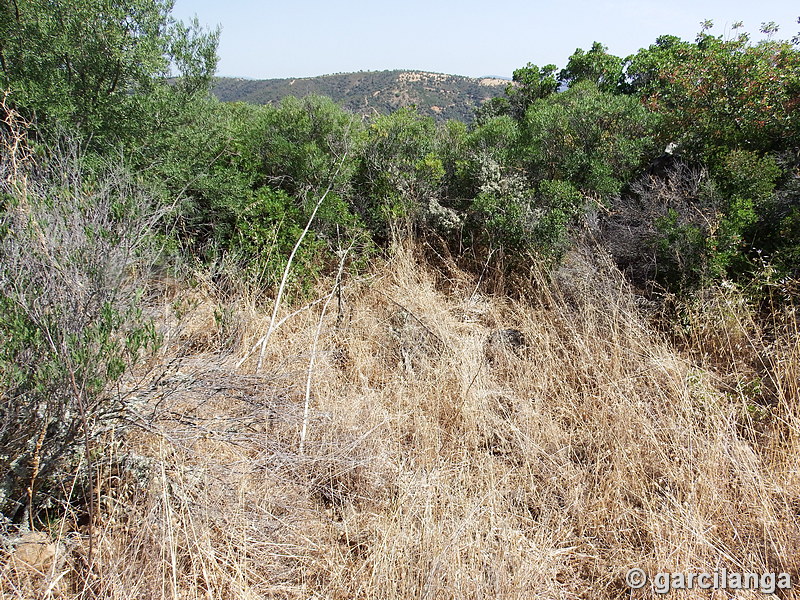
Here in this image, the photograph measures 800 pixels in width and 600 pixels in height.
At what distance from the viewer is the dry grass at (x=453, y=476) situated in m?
1.96

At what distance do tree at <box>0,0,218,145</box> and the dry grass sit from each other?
2.09 meters

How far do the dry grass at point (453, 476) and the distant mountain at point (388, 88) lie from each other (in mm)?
27584

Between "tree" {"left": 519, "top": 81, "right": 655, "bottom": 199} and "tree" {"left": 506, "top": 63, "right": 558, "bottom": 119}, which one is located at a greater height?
"tree" {"left": 506, "top": 63, "right": 558, "bottom": 119}

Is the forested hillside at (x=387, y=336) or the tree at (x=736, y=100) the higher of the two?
the tree at (x=736, y=100)

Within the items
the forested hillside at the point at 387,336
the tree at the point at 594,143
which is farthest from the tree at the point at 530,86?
the tree at the point at 594,143

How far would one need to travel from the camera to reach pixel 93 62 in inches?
151

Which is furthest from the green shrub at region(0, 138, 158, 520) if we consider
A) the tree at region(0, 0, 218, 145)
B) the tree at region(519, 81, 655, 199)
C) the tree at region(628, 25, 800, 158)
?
the tree at region(628, 25, 800, 158)

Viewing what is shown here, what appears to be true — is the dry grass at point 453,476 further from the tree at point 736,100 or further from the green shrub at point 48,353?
the tree at point 736,100

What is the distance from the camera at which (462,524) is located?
216cm

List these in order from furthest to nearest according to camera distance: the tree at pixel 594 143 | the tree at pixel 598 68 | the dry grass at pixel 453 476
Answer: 1. the tree at pixel 598 68
2. the tree at pixel 594 143
3. the dry grass at pixel 453 476

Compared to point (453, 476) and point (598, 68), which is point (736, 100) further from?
point (453, 476)

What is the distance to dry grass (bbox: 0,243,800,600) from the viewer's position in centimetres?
196

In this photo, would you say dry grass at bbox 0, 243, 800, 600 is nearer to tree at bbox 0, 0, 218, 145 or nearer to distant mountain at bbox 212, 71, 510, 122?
tree at bbox 0, 0, 218, 145

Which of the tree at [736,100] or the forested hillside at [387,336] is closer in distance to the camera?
the forested hillside at [387,336]
